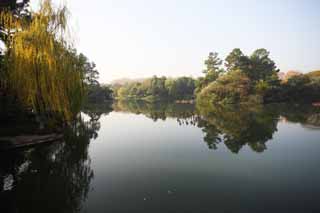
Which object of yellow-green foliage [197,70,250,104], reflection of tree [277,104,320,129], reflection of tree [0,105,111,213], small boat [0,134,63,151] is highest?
yellow-green foliage [197,70,250,104]

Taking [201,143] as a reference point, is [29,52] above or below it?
above

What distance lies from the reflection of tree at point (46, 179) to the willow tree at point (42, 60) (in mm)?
1867

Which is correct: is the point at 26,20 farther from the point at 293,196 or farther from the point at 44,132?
the point at 293,196

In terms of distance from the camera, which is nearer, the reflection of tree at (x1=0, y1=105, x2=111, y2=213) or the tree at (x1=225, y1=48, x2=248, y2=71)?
the reflection of tree at (x1=0, y1=105, x2=111, y2=213)

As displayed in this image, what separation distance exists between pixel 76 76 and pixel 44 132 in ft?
12.5

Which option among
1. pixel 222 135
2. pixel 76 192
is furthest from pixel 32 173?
pixel 222 135

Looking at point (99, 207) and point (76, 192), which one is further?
point (76, 192)

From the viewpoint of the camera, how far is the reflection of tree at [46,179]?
16.3 feet

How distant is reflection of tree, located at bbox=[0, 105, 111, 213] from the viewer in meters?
4.98

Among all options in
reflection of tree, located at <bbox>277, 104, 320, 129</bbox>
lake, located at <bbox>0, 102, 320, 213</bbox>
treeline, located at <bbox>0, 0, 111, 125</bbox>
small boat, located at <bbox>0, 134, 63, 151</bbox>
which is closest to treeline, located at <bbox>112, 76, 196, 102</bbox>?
reflection of tree, located at <bbox>277, 104, 320, 129</bbox>

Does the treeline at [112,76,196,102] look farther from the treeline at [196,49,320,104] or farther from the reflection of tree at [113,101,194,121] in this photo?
the reflection of tree at [113,101,194,121]

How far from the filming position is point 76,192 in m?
5.68

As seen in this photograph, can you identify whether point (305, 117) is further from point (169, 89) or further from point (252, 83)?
point (169, 89)

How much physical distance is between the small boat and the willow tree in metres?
1.84
